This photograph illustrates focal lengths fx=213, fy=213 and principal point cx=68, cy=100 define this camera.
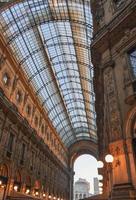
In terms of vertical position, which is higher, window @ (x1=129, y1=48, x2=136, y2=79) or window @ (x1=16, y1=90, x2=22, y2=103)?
window @ (x1=16, y1=90, x2=22, y2=103)

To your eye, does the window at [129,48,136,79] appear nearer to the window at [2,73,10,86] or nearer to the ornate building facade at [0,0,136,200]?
the ornate building facade at [0,0,136,200]

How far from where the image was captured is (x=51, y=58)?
3275 cm

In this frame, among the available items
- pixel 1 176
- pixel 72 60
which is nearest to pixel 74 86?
pixel 72 60

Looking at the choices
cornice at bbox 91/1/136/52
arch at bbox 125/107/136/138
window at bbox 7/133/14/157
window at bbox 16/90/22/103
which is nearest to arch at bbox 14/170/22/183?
window at bbox 7/133/14/157

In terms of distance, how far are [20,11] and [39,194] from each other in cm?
2582

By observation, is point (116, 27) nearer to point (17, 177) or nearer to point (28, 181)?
point (17, 177)

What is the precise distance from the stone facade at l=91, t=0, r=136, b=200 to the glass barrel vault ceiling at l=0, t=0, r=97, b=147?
38.9 feet

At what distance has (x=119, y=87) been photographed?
11.7 metres

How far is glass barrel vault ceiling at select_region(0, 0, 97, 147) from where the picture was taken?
25.1 m

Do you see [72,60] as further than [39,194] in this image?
Yes

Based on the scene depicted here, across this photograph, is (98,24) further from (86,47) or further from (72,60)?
(72,60)

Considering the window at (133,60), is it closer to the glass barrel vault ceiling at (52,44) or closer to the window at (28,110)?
the glass barrel vault ceiling at (52,44)

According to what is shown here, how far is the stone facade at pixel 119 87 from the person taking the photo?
9.35m

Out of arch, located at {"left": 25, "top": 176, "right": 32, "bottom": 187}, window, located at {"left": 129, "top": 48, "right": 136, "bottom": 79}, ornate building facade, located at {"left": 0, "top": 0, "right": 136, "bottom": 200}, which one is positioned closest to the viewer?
ornate building facade, located at {"left": 0, "top": 0, "right": 136, "bottom": 200}
